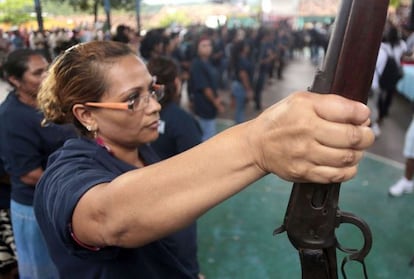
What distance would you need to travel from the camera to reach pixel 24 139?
1.97 metres

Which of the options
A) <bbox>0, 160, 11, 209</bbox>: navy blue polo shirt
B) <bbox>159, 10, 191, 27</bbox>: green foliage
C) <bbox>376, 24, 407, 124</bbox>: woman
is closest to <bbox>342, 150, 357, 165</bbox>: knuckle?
<bbox>0, 160, 11, 209</bbox>: navy blue polo shirt

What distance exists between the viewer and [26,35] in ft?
11.2

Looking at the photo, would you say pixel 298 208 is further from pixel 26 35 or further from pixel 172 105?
pixel 26 35

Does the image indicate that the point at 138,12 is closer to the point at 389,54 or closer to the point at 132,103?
the point at 389,54

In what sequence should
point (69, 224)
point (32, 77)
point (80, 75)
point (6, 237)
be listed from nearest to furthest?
point (69, 224) < point (80, 75) < point (32, 77) < point (6, 237)

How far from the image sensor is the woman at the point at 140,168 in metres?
0.59

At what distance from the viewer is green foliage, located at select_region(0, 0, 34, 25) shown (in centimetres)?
344

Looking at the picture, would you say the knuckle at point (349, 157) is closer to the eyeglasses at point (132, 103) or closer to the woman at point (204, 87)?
the eyeglasses at point (132, 103)

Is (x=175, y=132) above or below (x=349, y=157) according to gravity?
below

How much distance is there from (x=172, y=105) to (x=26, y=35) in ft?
5.89

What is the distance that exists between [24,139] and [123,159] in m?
0.94

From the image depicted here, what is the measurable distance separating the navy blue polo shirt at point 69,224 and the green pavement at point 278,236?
192 centimetres

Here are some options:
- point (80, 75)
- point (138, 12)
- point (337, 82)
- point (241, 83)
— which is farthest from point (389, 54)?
point (337, 82)

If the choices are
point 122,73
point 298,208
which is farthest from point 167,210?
point 122,73
